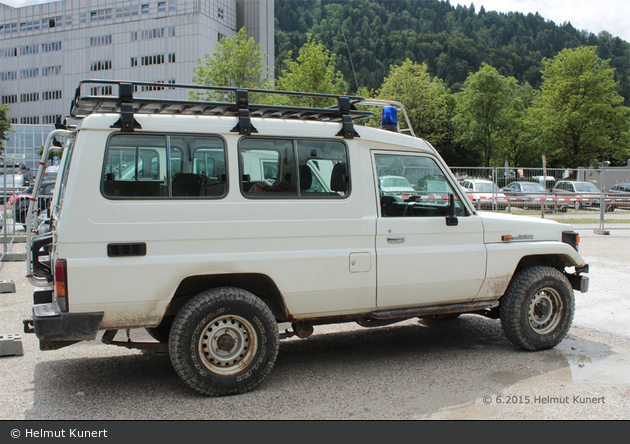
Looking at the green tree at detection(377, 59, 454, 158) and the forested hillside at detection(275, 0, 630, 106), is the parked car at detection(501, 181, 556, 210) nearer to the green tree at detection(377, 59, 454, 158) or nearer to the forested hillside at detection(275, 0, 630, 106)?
the green tree at detection(377, 59, 454, 158)

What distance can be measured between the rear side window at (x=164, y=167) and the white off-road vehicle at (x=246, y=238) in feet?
0.03

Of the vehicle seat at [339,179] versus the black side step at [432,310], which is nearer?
the vehicle seat at [339,179]

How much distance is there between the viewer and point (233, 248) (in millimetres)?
4223

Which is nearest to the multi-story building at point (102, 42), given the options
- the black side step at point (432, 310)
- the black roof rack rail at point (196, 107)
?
the black roof rack rail at point (196, 107)

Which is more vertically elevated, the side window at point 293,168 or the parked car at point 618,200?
the side window at point 293,168

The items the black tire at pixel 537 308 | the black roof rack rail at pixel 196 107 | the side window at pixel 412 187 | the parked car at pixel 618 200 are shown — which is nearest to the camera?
the black roof rack rail at pixel 196 107

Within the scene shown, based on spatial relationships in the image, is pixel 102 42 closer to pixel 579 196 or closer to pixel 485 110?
pixel 485 110

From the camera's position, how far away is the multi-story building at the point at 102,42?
6481 centimetres

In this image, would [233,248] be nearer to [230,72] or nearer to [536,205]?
[536,205]

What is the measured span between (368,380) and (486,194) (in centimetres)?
1537

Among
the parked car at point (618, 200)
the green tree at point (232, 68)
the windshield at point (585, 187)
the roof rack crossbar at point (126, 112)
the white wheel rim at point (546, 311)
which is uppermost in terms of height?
the green tree at point (232, 68)

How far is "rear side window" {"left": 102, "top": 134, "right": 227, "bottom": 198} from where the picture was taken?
4.01 meters

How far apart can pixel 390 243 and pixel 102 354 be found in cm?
309

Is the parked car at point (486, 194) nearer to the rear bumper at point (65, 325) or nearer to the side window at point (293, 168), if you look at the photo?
the side window at point (293, 168)
